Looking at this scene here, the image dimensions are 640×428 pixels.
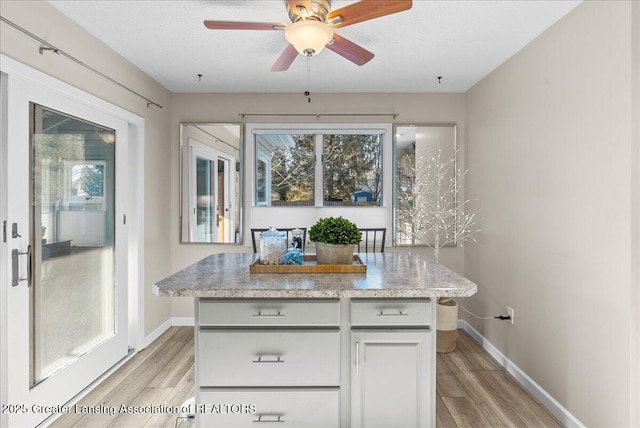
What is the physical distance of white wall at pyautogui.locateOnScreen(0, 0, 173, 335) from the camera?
201 cm

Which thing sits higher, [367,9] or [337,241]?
[367,9]

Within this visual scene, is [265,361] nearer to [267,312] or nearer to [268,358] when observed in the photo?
[268,358]

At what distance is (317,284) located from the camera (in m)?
1.71

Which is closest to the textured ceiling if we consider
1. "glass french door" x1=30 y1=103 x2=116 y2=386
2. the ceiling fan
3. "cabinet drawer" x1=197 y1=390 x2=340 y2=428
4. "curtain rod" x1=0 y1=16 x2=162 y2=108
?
"curtain rod" x1=0 y1=16 x2=162 y2=108

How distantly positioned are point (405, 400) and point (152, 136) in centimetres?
318

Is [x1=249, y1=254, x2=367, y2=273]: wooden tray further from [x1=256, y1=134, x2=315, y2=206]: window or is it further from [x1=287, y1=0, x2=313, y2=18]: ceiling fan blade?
[x1=256, y1=134, x2=315, y2=206]: window

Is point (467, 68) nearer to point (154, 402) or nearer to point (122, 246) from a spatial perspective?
point (122, 246)

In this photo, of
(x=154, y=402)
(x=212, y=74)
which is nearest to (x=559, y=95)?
(x=212, y=74)

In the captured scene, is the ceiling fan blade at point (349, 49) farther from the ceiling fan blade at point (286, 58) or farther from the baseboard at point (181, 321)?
the baseboard at point (181, 321)

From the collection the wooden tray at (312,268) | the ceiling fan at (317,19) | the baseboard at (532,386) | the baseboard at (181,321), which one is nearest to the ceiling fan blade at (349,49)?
the ceiling fan at (317,19)

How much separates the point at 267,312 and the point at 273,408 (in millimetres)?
455

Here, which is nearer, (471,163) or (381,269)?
(381,269)

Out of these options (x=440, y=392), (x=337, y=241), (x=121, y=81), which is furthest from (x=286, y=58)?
(x=440, y=392)

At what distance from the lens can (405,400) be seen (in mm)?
1719
